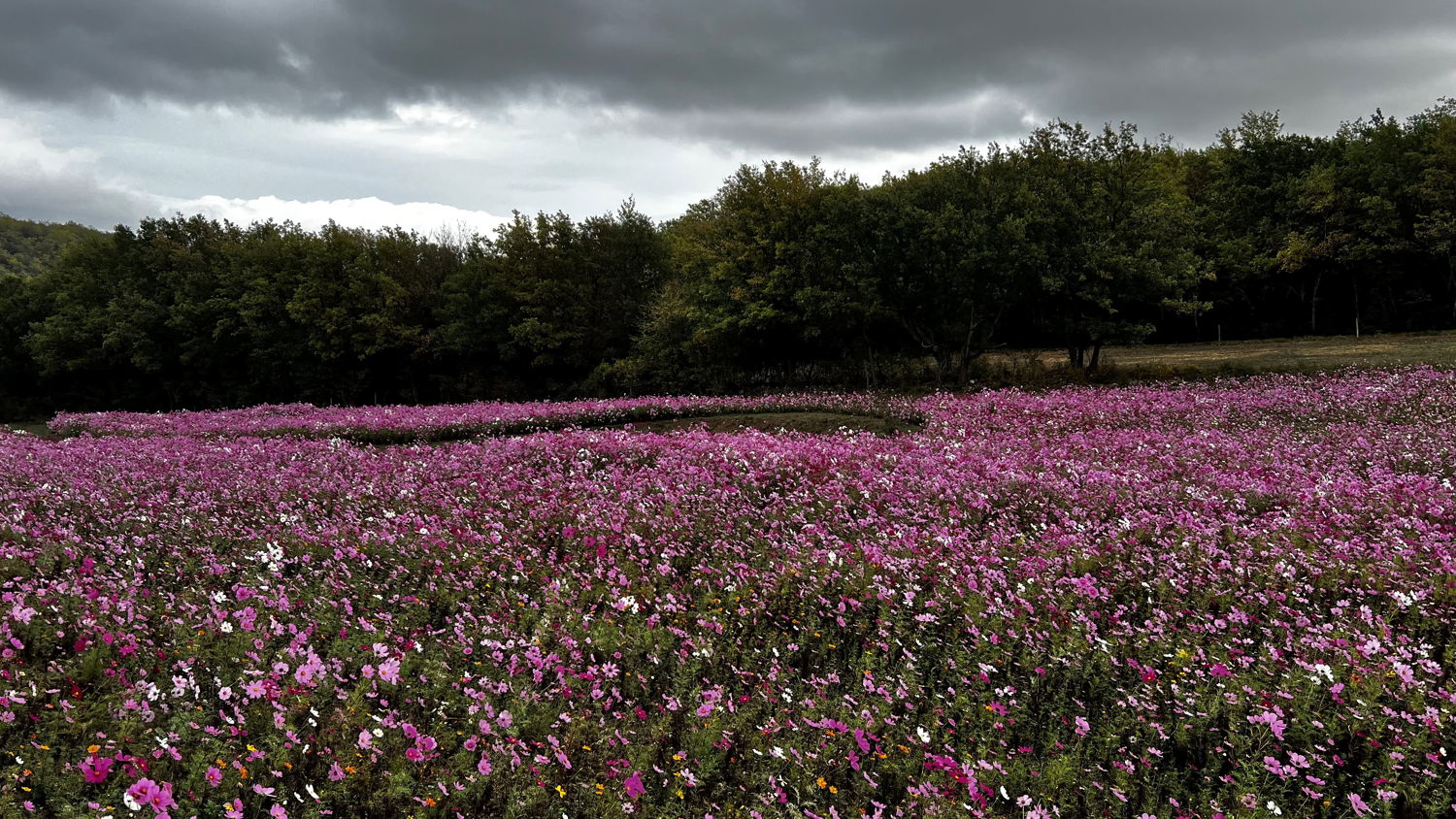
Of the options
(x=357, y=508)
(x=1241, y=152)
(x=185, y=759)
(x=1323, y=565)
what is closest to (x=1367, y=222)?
(x=1241, y=152)

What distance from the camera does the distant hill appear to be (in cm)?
11478

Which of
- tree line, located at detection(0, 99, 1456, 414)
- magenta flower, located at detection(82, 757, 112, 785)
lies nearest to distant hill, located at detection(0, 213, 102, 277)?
tree line, located at detection(0, 99, 1456, 414)

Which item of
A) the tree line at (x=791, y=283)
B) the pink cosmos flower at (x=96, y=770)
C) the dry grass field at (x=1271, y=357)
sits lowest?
the pink cosmos flower at (x=96, y=770)

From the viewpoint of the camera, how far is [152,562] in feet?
26.1

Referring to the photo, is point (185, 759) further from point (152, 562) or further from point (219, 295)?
point (219, 295)

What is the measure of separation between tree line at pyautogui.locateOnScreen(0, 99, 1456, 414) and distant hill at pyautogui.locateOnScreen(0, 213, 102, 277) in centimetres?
6519

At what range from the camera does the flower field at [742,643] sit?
4121mm

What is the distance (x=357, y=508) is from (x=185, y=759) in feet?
21.5

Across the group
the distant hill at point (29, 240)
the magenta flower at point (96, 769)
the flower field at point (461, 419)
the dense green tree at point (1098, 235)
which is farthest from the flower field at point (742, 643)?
the distant hill at point (29, 240)

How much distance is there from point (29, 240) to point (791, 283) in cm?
17231

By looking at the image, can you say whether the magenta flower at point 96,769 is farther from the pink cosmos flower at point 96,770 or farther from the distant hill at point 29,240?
the distant hill at point 29,240

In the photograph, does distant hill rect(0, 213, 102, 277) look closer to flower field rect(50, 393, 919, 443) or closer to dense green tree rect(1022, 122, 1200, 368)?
flower field rect(50, 393, 919, 443)

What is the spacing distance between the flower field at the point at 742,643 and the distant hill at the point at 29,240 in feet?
454

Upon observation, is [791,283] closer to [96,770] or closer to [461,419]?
[461,419]
